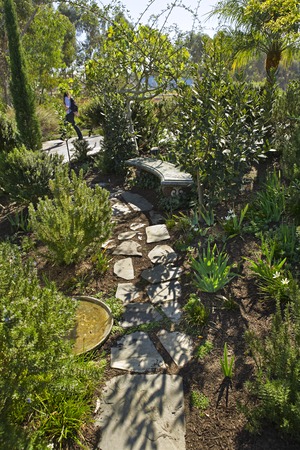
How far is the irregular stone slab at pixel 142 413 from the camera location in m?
2.05

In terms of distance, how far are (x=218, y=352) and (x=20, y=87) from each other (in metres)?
7.75

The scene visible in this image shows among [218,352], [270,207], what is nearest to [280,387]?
[218,352]

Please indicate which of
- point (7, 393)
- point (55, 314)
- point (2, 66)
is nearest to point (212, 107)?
point (55, 314)

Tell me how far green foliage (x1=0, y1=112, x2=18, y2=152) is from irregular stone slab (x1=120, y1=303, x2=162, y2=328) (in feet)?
14.3

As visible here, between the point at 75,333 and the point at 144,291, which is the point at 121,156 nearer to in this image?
the point at 144,291

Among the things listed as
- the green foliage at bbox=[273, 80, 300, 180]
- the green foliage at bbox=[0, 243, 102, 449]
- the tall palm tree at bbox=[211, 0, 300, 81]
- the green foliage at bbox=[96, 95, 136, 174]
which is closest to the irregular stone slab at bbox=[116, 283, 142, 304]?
the green foliage at bbox=[0, 243, 102, 449]

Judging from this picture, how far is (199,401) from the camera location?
2307 mm

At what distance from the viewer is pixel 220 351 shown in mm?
2680

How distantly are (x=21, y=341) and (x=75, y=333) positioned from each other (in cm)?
121

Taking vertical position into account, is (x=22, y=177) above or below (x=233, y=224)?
above

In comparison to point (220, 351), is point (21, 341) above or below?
above

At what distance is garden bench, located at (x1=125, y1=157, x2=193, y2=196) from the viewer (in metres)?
5.07

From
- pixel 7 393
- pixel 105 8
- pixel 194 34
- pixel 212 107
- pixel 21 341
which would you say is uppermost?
pixel 105 8

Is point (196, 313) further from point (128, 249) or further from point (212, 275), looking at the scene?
point (128, 249)
